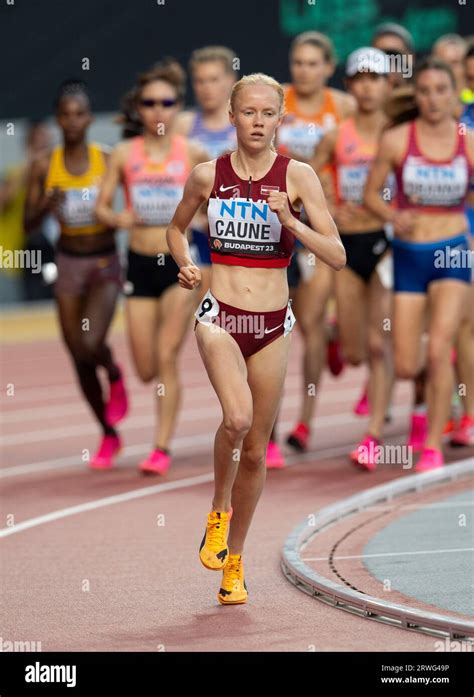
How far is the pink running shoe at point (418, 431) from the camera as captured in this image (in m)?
13.1

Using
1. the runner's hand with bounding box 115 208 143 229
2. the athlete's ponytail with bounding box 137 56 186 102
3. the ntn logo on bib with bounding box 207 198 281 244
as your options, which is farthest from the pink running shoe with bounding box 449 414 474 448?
the ntn logo on bib with bounding box 207 198 281 244

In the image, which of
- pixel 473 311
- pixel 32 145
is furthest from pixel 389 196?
pixel 32 145

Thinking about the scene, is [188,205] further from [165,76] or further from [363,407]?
[363,407]

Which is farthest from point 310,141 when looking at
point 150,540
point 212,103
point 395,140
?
point 150,540

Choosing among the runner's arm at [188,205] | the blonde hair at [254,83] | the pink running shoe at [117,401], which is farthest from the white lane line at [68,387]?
the blonde hair at [254,83]

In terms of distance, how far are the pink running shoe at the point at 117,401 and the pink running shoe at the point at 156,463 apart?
3.94ft

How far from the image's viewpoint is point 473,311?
13.4 m

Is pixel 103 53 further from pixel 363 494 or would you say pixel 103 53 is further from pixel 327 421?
pixel 363 494

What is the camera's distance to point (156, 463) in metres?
12.6

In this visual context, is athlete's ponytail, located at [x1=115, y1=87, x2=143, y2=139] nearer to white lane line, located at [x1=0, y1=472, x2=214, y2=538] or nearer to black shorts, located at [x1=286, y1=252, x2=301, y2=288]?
black shorts, located at [x1=286, y1=252, x2=301, y2=288]

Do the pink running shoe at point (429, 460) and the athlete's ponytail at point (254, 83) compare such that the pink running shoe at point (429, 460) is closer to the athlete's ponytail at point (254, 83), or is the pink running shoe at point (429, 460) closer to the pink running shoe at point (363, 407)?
the pink running shoe at point (363, 407)

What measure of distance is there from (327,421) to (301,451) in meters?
2.25

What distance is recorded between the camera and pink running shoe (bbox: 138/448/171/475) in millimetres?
12594

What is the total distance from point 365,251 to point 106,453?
2.53 metres
